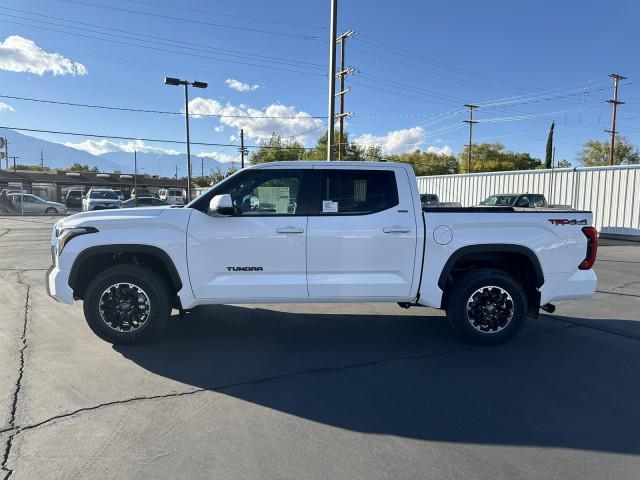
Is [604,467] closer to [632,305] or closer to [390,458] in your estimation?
[390,458]

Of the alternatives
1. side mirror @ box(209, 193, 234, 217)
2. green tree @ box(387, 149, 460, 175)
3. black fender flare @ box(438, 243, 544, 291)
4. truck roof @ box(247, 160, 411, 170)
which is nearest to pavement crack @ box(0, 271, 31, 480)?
side mirror @ box(209, 193, 234, 217)

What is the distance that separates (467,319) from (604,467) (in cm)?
221

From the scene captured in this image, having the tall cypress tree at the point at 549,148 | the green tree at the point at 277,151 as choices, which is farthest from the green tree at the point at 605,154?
the green tree at the point at 277,151

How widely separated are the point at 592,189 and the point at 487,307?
18990 mm

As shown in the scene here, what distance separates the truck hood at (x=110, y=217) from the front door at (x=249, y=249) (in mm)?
412

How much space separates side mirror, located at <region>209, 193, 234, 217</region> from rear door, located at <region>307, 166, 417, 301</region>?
849mm

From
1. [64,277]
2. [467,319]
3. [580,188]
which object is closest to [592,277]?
[467,319]

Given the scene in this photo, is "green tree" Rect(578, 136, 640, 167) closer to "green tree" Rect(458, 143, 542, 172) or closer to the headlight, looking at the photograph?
"green tree" Rect(458, 143, 542, 172)

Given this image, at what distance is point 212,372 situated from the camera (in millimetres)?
4258

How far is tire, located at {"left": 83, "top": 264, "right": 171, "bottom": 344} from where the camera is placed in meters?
4.74

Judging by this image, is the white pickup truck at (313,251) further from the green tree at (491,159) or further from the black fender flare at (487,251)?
the green tree at (491,159)

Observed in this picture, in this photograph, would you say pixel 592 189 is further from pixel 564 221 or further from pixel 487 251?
pixel 487 251

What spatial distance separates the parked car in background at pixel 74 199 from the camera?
137 ft

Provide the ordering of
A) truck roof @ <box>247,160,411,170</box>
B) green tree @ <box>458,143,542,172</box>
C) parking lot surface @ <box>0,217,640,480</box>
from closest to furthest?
parking lot surface @ <box>0,217,640,480</box> → truck roof @ <box>247,160,411,170</box> → green tree @ <box>458,143,542,172</box>
